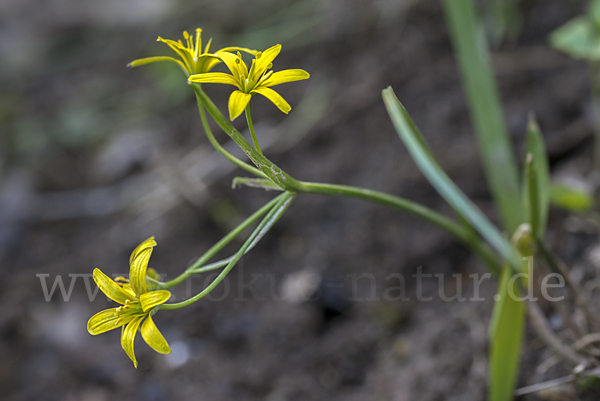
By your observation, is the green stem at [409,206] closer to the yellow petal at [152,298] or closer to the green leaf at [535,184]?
the green leaf at [535,184]

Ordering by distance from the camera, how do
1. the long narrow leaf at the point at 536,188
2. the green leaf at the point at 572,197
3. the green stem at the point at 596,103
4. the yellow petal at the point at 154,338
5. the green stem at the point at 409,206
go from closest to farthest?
the yellow petal at the point at 154,338 < the green stem at the point at 409,206 < the long narrow leaf at the point at 536,188 < the green leaf at the point at 572,197 < the green stem at the point at 596,103

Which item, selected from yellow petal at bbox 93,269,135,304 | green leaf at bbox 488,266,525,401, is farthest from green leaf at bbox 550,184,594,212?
yellow petal at bbox 93,269,135,304

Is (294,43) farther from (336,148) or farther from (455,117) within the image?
(455,117)

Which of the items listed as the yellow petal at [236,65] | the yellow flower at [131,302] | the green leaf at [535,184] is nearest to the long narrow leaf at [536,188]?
the green leaf at [535,184]

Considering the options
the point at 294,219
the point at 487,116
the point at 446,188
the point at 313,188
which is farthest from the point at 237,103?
the point at 294,219

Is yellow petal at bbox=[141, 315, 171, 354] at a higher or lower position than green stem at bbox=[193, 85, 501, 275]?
lower

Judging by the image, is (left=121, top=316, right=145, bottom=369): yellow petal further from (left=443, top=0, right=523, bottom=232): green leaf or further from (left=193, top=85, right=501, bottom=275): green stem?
(left=443, top=0, right=523, bottom=232): green leaf
